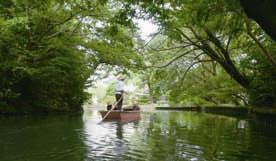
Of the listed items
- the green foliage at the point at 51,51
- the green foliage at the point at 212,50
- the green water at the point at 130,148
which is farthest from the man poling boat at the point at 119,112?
the green water at the point at 130,148

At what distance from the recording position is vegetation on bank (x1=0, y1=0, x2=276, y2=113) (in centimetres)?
1214

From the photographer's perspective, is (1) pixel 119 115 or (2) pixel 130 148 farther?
(1) pixel 119 115

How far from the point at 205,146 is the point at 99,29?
10560 mm

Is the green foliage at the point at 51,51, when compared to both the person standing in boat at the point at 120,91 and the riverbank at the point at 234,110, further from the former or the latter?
the riverbank at the point at 234,110

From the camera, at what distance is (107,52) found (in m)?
20.0

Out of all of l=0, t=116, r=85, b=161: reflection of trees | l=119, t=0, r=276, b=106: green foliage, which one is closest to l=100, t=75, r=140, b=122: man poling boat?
l=119, t=0, r=276, b=106: green foliage

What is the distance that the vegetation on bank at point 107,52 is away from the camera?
1214 centimetres

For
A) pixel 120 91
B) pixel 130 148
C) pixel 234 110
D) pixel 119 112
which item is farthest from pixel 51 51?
pixel 234 110

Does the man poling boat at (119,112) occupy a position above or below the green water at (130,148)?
above

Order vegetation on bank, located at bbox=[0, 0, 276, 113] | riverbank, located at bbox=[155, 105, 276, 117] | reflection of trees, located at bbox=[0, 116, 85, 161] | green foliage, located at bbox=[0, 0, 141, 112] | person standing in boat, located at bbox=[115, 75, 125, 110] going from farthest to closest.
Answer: person standing in boat, located at bbox=[115, 75, 125, 110] → riverbank, located at bbox=[155, 105, 276, 117] → green foliage, located at bbox=[0, 0, 141, 112] → vegetation on bank, located at bbox=[0, 0, 276, 113] → reflection of trees, located at bbox=[0, 116, 85, 161]

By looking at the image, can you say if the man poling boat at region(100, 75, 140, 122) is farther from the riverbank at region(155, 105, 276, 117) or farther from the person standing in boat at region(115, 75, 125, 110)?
the riverbank at region(155, 105, 276, 117)

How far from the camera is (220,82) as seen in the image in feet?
71.4

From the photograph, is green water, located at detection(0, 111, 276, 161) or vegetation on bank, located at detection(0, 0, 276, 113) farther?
vegetation on bank, located at detection(0, 0, 276, 113)

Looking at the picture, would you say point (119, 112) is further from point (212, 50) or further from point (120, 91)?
point (212, 50)
